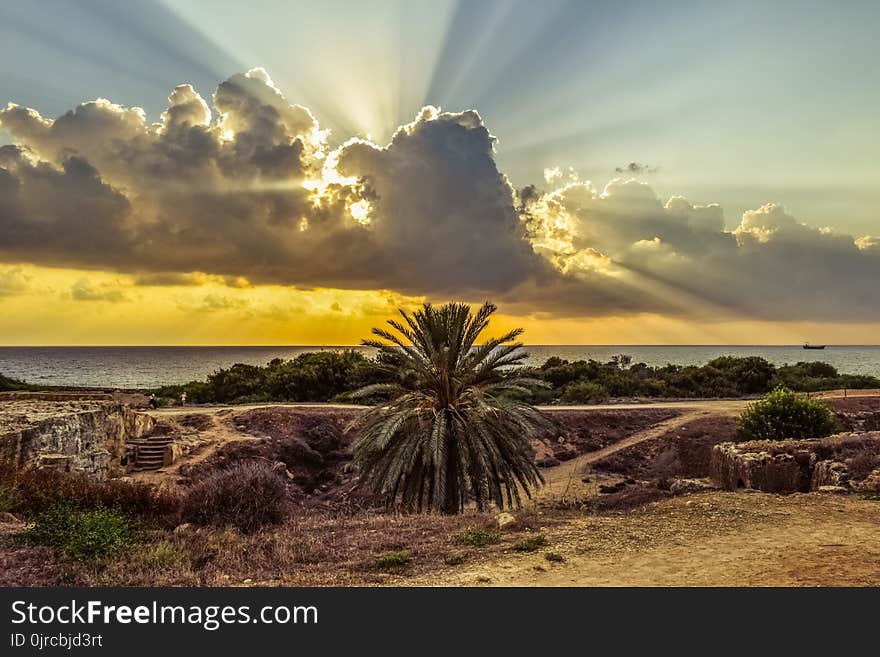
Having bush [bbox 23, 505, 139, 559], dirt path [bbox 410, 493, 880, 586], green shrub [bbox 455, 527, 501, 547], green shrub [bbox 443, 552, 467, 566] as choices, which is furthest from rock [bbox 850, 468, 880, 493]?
bush [bbox 23, 505, 139, 559]

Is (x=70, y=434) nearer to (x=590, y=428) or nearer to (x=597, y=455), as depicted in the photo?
(x=597, y=455)

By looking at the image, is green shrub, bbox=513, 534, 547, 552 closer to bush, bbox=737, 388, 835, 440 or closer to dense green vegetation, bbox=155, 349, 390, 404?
bush, bbox=737, 388, 835, 440

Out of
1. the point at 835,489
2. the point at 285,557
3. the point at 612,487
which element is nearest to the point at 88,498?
the point at 285,557

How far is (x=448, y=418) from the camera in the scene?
15.2 meters

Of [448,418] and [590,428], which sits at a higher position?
[448,418]

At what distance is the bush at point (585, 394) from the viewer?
1565 inches

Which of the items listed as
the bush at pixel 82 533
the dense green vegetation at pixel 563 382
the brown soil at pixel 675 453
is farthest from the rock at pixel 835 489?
the dense green vegetation at pixel 563 382

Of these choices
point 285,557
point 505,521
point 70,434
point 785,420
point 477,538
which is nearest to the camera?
point 285,557

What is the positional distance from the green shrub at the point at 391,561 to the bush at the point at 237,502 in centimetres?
372

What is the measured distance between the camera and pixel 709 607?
590 cm

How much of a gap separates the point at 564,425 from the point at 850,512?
2080 centimetres

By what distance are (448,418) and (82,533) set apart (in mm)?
8800

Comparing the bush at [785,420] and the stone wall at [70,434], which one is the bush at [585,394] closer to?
the bush at [785,420]

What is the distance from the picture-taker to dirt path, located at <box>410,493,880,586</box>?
715 cm
